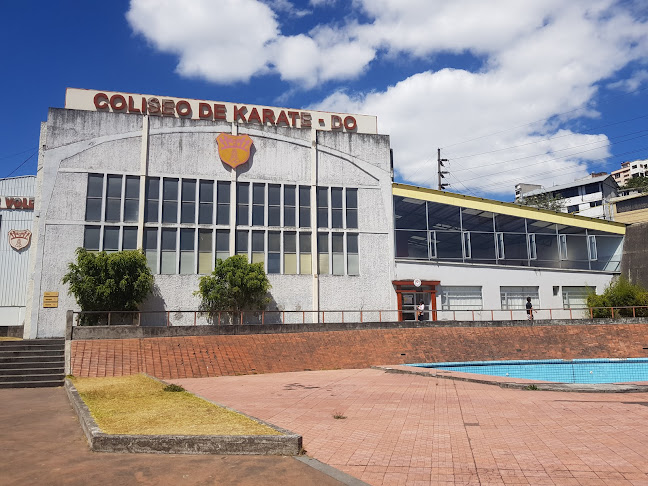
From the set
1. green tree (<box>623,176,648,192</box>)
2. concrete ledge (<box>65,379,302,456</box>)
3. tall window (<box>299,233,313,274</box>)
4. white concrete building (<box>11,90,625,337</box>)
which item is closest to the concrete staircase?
white concrete building (<box>11,90,625,337</box>)

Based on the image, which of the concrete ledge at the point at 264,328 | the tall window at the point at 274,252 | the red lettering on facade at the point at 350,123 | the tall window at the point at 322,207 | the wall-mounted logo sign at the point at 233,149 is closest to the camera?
the concrete ledge at the point at 264,328

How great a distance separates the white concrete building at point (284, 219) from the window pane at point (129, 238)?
0.08 metres

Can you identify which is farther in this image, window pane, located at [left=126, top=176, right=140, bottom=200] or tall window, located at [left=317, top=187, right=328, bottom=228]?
tall window, located at [left=317, top=187, right=328, bottom=228]

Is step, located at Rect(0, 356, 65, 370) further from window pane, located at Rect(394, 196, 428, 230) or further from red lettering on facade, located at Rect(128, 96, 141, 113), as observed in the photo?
window pane, located at Rect(394, 196, 428, 230)

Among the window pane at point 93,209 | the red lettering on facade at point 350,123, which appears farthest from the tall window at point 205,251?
the red lettering on facade at point 350,123

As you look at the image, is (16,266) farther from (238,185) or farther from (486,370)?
(486,370)

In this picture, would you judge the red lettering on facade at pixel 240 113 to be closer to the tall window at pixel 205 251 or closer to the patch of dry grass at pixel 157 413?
the tall window at pixel 205 251

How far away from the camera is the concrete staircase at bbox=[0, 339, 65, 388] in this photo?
54.5 feet

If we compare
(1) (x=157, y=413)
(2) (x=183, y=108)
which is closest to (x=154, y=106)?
(2) (x=183, y=108)

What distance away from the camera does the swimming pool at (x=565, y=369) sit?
21609 mm

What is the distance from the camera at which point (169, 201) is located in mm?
28375

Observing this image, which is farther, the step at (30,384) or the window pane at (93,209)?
the window pane at (93,209)

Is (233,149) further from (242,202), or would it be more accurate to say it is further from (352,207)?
(352,207)

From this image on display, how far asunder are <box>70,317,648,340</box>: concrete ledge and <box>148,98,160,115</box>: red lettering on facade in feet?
47.3
